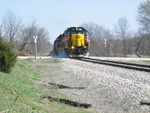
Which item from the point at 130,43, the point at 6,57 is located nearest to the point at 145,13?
the point at 130,43

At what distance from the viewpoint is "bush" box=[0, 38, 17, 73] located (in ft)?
47.5

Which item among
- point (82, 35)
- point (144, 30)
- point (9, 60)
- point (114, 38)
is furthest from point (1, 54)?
point (114, 38)

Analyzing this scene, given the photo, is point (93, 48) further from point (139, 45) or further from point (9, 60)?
point (9, 60)

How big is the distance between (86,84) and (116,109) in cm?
566

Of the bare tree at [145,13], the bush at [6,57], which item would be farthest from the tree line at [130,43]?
the bush at [6,57]

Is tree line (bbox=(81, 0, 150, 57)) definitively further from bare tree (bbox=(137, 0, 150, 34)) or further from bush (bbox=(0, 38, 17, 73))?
bush (bbox=(0, 38, 17, 73))

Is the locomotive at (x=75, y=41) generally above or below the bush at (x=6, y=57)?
above

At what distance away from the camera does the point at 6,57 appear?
1466cm

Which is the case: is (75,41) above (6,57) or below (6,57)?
above

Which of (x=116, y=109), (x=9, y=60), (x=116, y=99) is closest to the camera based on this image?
(x=116, y=109)

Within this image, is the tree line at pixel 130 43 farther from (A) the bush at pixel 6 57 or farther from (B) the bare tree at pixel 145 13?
(A) the bush at pixel 6 57

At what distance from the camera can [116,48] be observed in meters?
72.2

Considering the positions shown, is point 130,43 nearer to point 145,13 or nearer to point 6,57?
point 145,13

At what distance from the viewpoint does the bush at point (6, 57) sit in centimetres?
1448
